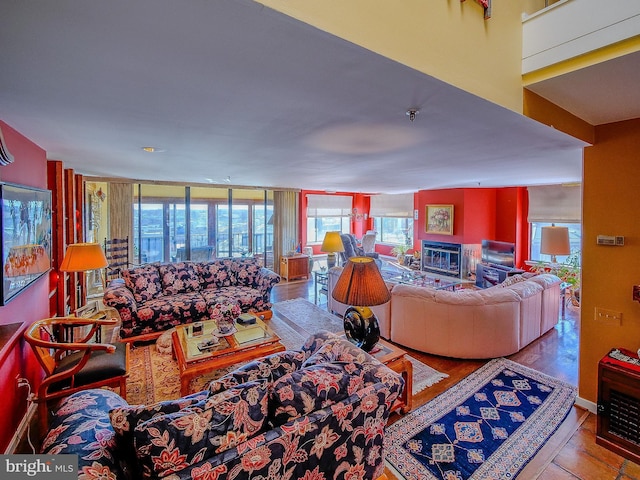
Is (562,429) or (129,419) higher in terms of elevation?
(129,419)

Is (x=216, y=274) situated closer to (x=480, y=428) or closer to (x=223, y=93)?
(x=223, y=93)

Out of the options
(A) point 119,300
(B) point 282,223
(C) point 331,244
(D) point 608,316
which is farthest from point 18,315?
(B) point 282,223

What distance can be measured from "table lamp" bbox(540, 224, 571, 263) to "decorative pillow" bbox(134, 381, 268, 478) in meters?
4.73

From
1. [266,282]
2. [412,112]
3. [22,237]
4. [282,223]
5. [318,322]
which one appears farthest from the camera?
[282,223]

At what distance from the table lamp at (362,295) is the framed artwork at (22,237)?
228 centimetres

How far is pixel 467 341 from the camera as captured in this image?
3.37m

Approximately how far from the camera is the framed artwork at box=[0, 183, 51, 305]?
188 centimetres

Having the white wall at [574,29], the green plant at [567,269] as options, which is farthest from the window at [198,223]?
the white wall at [574,29]

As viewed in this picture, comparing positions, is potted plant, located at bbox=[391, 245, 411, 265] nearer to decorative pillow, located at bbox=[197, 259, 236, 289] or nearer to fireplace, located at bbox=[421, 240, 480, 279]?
fireplace, located at bbox=[421, 240, 480, 279]

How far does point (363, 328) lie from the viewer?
2.43 meters

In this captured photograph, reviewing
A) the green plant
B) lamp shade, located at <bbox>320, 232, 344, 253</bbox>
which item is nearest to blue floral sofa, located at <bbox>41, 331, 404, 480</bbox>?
lamp shade, located at <bbox>320, 232, 344, 253</bbox>

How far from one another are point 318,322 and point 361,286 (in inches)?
100

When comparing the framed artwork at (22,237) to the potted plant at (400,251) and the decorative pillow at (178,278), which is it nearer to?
the decorative pillow at (178,278)

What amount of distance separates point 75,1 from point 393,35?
1158 millimetres
